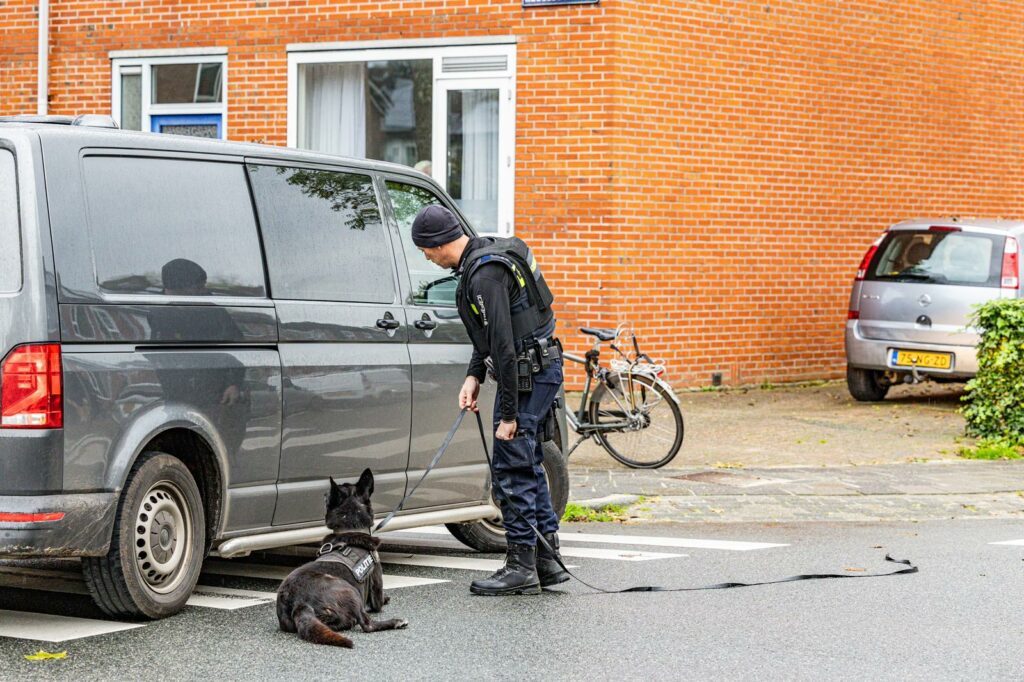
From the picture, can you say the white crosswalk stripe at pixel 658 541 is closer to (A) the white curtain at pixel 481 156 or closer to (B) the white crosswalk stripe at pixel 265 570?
(B) the white crosswalk stripe at pixel 265 570

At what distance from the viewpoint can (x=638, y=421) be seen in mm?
11375

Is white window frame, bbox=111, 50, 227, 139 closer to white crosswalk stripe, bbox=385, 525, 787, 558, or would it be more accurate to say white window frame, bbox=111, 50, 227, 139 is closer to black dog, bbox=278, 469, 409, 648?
white crosswalk stripe, bbox=385, 525, 787, 558

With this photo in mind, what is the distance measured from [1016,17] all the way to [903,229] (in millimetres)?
5565

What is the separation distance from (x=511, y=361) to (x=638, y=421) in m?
4.63

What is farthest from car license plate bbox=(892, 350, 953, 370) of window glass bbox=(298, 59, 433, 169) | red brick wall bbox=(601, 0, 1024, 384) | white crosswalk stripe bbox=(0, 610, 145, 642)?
white crosswalk stripe bbox=(0, 610, 145, 642)

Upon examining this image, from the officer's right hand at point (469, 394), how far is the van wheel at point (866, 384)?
8900mm

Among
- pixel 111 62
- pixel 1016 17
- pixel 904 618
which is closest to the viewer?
Result: pixel 904 618

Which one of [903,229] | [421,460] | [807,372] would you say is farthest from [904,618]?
[807,372]

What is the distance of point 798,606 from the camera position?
6.77 meters

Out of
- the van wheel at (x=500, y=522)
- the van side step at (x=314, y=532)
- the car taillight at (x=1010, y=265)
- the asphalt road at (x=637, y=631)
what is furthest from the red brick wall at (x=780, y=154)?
the asphalt road at (x=637, y=631)

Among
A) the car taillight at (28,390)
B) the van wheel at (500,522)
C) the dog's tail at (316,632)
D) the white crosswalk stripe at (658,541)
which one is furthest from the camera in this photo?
the white crosswalk stripe at (658,541)

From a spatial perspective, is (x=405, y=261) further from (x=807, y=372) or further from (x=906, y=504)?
(x=807, y=372)

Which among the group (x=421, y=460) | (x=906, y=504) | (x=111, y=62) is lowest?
(x=906, y=504)

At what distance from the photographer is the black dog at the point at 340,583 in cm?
595
